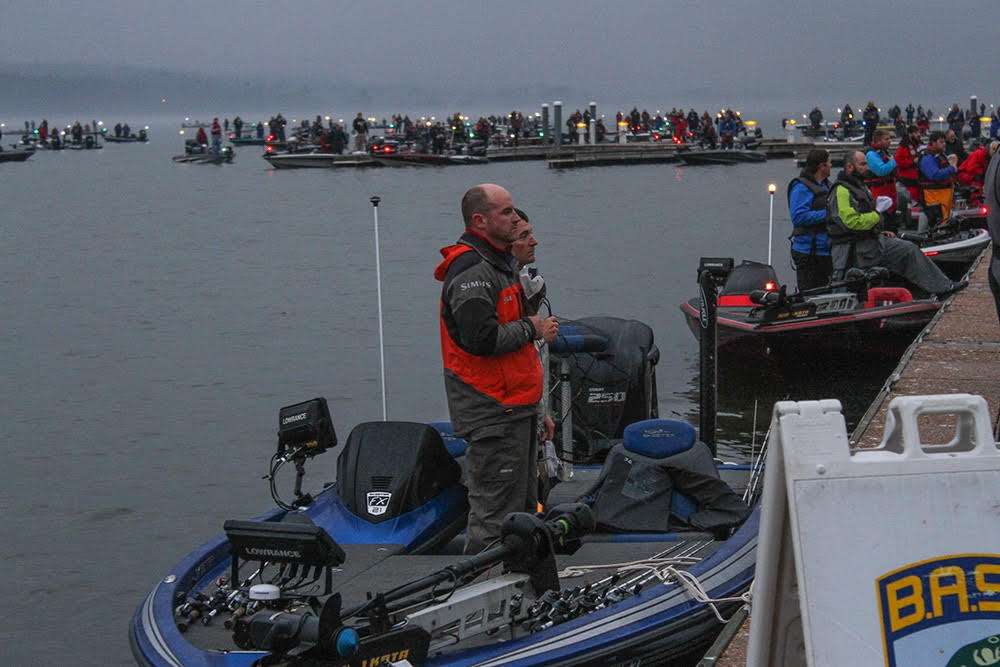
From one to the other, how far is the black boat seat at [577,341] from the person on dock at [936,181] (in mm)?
11615

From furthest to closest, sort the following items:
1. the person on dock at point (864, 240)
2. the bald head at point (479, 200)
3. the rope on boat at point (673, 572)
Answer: the person on dock at point (864, 240)
the bald head at point (479, 200)
the rope on boat at point (673, 572)

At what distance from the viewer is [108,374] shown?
52.9 ft

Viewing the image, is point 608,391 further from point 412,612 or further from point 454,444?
point 412,612

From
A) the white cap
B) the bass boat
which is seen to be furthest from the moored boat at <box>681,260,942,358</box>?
the bass boat

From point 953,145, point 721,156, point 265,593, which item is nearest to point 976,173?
point 953,145

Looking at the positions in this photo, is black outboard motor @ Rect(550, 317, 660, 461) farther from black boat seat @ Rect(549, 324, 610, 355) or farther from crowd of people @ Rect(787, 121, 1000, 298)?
crowd of people @ Rect(787, 121, 1000, 298)

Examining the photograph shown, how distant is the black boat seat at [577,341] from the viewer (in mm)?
7914

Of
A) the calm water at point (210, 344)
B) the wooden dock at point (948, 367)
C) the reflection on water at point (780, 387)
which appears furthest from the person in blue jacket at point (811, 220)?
the wooden dock at point (948, 367)

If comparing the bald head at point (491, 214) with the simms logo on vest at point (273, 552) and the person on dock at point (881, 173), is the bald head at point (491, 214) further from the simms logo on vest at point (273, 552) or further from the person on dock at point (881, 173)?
the person on dock at point (881, 173)

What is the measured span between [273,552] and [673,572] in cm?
165

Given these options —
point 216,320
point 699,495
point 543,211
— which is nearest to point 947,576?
point 699,495

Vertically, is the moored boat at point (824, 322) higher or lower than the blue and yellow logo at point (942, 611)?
lower

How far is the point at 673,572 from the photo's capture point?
17.4 ft

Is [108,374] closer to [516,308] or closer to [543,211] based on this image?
[516,308]
